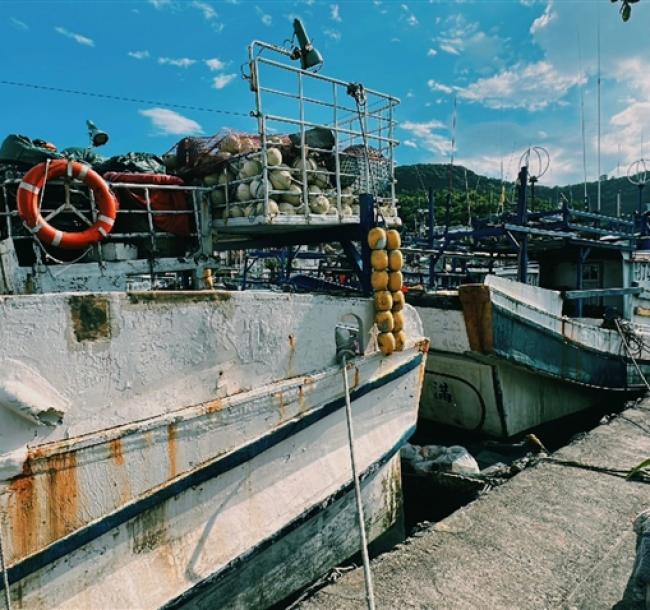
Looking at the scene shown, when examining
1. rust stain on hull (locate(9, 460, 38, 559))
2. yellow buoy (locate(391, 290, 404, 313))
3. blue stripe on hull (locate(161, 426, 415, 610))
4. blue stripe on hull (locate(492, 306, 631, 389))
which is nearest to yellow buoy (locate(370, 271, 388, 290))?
yellow buoy (locate(391, 290, 404, 313))

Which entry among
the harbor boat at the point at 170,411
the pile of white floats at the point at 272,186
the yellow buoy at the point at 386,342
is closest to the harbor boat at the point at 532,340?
the harbor boat at the point at 170,411

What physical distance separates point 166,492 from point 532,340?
597 cm

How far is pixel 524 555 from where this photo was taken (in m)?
3.74

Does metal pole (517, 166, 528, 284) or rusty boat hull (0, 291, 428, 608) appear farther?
metal pole (517, 166, 528, 284)

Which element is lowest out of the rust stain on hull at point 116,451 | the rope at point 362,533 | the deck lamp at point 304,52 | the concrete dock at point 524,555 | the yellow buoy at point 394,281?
the concrete dock at point 524,555

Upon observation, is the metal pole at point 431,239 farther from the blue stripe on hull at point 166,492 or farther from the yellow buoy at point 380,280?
the blue stripe on hull at point 166,492

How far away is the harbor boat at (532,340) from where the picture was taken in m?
6.88

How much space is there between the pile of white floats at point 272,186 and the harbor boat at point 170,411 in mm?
96

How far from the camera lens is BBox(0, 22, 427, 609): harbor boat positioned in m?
2.54

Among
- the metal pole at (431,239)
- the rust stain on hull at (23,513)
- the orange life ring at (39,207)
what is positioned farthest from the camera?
the metal pole at (431,239)

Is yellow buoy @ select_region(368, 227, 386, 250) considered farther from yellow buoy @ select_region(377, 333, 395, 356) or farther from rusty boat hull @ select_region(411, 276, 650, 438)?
rusty boat hull @ select_region(411, 276, 650, 438)

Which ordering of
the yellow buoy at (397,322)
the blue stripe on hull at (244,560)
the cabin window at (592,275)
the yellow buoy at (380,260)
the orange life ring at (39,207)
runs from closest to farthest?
1. the blue stripe on hull at (244,560)
2. the orange life ring at (39,207)
3. the yellow buoy at (380,260)
4. the yellow buoy at (397,322)
5. the cabin window at (592,275)

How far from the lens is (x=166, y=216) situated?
500 cm

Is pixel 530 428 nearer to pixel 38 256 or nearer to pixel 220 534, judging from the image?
pixel 220 534
